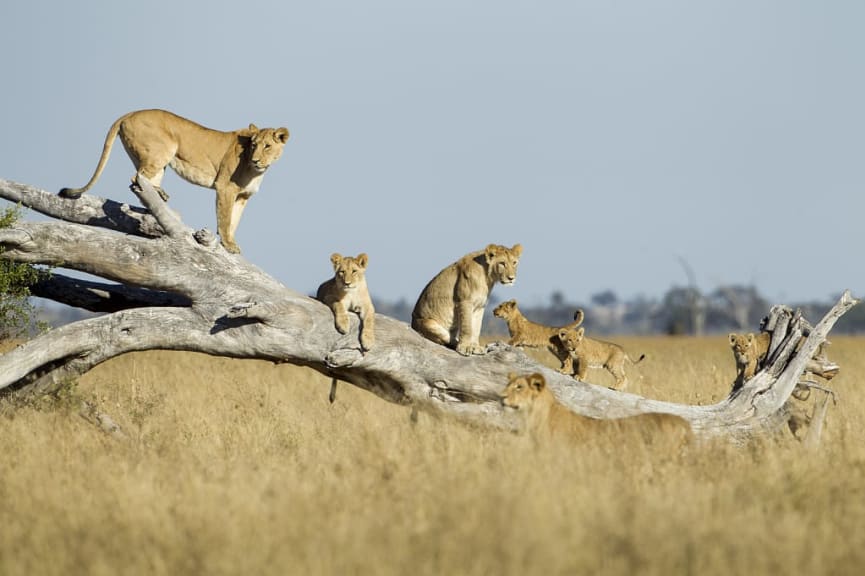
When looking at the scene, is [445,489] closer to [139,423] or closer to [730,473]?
[730,473]

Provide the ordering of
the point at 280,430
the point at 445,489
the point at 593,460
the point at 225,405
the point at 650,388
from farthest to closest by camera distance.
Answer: the point at 650,388, the point at 225,405, the point at 280,430, the point at 593,460, the point at 445,489

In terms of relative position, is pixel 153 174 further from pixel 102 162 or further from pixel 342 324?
pixel 342 324

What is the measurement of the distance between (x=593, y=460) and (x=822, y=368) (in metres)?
3.99

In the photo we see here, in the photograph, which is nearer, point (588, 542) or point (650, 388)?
point (588, 542)

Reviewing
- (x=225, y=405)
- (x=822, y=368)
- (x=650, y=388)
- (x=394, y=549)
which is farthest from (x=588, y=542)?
(x=650, y=388)

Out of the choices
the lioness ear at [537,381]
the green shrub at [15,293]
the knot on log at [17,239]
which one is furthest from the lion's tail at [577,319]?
the knot on log at [17,239]

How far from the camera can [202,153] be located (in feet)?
34.1

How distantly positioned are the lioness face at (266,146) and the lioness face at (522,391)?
3501 millimetres

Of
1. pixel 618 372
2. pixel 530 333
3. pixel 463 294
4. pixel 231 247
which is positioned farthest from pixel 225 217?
pixel 618 372

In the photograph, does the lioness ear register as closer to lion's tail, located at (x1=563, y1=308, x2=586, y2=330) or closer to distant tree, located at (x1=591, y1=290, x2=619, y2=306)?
lion's tail, located at (x1=563, y1=308, x2=586, y2=330)

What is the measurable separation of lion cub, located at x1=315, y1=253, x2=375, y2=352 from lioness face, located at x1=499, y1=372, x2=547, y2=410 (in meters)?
1.47

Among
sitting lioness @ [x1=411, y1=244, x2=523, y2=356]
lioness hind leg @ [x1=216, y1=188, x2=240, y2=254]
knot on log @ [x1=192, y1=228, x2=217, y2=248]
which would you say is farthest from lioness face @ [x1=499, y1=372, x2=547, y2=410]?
lioness hind leg @ [x1=216, y1=188, x2=240, y2=254]

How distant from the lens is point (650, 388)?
13.1 metres

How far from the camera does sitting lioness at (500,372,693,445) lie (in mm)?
8031
